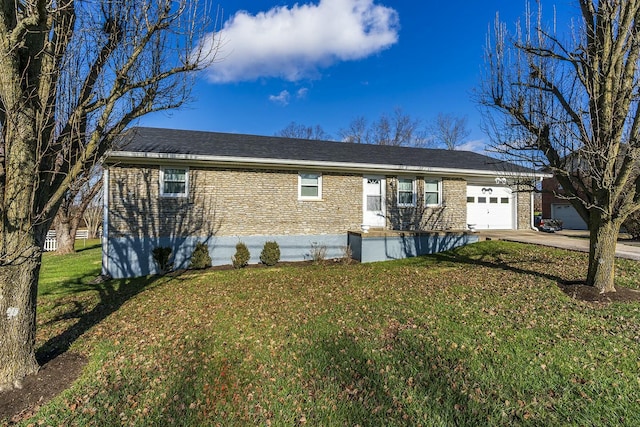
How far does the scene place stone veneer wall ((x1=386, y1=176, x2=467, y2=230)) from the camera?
42.9 ft

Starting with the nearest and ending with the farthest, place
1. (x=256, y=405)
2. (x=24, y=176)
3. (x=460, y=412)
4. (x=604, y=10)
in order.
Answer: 1. (x=460, y=412)
2. (x=256, y=405)
3. (x=24, y=176)
4. (x=604, y=10)

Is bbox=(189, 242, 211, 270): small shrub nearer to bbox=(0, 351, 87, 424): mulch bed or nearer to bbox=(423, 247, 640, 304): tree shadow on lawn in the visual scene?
bbox=(0, 351, 87, 424): mulch bed

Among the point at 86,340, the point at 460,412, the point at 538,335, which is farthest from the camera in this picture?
the point at 86,340

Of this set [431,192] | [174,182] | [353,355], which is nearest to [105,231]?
[174,182]

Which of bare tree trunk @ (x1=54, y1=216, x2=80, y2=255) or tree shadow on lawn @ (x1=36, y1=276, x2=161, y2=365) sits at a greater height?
bare tree trunk @ (x1=54, y1=216, x2=80, y2=255)

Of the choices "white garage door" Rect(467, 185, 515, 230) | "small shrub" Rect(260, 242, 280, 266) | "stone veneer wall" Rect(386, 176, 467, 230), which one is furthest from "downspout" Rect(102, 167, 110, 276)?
"white garage door" Rect(467, 185, 515, 230)

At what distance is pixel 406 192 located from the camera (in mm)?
13328

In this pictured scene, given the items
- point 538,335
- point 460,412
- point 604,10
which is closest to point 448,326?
point 538,335

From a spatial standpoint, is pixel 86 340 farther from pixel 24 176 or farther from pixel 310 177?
pixel 310 177

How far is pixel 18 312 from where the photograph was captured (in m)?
3.48

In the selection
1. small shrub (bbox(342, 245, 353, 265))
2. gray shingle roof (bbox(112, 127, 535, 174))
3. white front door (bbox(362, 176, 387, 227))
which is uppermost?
Result: gray shingle roof (bbox(112, 127, 535, 174))

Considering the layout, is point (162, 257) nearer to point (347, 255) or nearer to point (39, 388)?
point (347, 255)

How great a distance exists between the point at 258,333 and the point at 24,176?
349cm

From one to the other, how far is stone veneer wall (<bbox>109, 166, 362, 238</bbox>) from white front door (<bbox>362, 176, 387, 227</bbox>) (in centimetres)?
31
